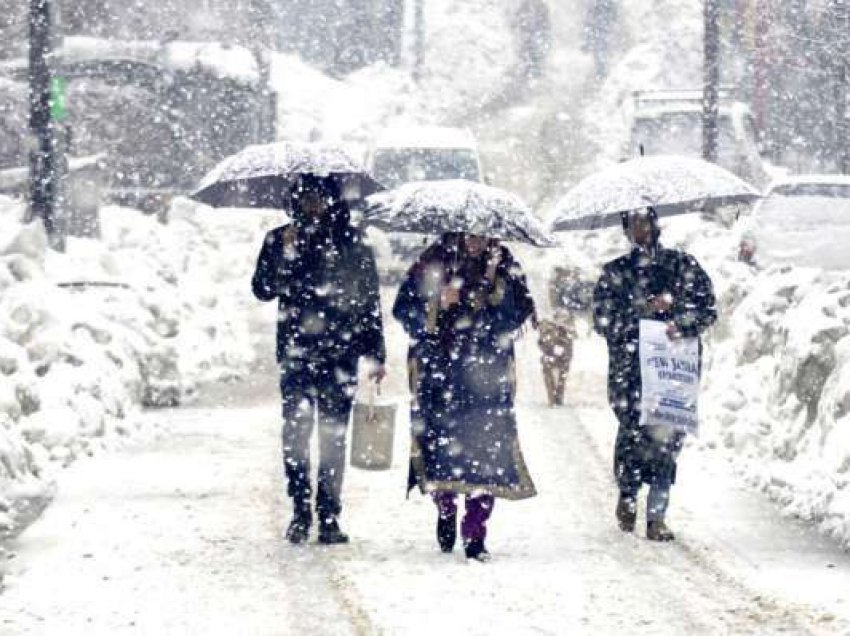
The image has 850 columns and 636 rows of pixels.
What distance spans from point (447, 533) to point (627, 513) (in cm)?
107

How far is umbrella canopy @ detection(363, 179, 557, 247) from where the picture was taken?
25.5ft

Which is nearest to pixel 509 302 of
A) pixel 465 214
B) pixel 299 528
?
pixel 465 214

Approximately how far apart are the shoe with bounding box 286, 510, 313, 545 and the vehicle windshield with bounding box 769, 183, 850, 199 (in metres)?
13.2

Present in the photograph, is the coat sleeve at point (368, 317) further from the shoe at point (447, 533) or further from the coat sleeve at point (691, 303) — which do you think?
the coat sleeve at point (691, 303)

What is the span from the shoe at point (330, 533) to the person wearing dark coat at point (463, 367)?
1.55 feet

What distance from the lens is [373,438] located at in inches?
362

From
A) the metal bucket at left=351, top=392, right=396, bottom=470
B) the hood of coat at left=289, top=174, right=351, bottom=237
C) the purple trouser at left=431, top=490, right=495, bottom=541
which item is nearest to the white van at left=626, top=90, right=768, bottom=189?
the metal bucket at left=351, top=392, right=396, bottom=470

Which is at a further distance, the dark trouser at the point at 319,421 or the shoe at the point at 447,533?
the dark trouser at the point at 319,421

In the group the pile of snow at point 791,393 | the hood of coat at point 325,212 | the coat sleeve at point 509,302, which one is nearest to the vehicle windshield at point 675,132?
the pile of snow at point 791,393

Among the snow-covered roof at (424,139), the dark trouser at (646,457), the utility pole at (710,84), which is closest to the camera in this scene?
the dark trouser at (646,457)

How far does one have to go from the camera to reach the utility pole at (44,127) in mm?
15688

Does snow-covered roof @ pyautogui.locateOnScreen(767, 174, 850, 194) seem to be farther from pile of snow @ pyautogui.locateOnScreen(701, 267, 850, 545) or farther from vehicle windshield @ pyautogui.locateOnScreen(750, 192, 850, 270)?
pile of snow @ pyautogui.locateOnScreen(701, 267, 850, 545)

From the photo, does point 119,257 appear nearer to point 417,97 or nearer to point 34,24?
point 34,24

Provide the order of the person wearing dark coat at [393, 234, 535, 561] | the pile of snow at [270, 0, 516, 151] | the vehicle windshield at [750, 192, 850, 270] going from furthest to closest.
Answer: the pile of snow at [270, 0, 516, 151] → the vehicle windshield at [750, 192, 850, 270] → the person wearing dark coat at [393, 234, 535, 561]
